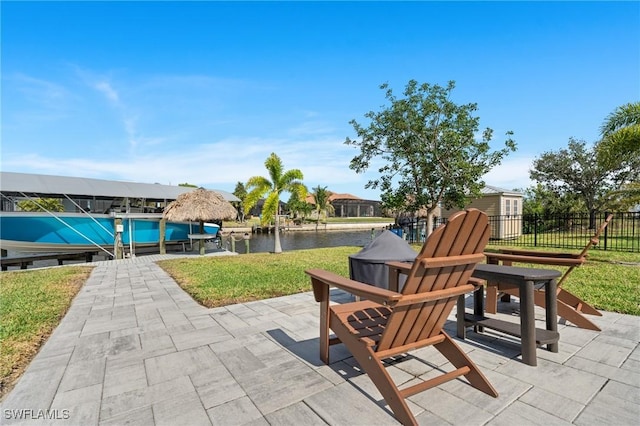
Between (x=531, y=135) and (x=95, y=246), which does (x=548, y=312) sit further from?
(x=95, y=246)

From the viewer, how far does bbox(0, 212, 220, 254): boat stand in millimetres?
10852

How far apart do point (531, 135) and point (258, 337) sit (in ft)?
40.8

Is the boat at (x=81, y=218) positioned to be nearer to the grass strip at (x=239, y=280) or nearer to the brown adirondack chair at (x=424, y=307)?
the grass strip at (x=239, y=280)

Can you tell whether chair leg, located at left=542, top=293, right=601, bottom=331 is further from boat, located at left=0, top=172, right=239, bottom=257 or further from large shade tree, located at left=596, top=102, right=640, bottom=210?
Answer: boat, located at left=0, top=172, right=239, bottom=257

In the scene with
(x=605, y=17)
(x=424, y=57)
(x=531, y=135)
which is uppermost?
(x=424, y=57)

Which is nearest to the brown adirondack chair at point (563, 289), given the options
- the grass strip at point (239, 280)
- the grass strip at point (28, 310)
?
the grass strip at point (239, 280)

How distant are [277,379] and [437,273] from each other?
148 cm

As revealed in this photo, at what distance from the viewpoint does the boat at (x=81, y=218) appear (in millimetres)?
10852

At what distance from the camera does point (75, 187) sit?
1181 cm

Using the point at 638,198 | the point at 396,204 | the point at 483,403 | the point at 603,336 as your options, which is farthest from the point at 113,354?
the point at 638,198

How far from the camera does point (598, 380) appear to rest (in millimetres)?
2350

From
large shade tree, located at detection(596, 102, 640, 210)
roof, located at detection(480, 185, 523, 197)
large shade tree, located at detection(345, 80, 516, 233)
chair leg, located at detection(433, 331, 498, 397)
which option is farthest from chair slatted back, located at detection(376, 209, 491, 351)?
roof, located at detection(480, 185, 523, 197)

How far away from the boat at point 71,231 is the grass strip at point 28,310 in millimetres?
3892

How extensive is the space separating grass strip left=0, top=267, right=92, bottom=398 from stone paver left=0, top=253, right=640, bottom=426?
14 centimetres
